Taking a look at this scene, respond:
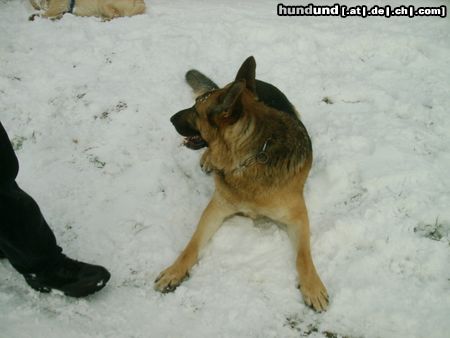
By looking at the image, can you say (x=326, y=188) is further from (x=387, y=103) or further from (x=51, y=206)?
(x=51, y=206)

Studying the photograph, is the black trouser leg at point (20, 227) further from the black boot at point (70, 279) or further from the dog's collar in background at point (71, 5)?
the dog's collar in background at point (71, 5)

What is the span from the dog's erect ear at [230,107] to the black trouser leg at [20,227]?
1.29 m

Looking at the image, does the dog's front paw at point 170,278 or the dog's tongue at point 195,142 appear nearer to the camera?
the dog's front paw at point 170,278

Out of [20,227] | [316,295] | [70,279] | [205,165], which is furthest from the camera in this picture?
[205,165]

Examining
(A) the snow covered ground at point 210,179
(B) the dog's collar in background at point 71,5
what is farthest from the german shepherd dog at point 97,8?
(A) the snow covered ground at point 210,179

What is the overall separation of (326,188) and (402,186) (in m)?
0.69

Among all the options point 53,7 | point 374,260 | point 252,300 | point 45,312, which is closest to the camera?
point 45,312

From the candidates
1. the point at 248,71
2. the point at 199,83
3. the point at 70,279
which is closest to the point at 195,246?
the point at 70,279

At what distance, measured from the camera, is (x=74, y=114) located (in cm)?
445

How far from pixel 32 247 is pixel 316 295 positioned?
1959 millimetres

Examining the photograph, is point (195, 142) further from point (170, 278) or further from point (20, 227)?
point (20, 227)

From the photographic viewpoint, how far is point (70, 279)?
2.63 meters

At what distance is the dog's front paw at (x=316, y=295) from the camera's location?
2750 mm

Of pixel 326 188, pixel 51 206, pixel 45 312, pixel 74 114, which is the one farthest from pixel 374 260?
pixel 74 114
